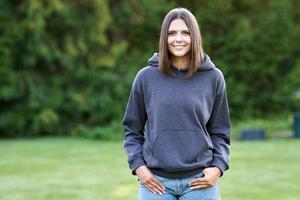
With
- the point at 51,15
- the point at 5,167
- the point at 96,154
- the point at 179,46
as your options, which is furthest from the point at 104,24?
the point at 179,46

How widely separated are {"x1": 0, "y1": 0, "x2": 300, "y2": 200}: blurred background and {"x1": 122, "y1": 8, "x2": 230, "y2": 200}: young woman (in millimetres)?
5983

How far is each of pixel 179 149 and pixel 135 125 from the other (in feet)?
0.88

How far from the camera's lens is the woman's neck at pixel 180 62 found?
9.94 feet

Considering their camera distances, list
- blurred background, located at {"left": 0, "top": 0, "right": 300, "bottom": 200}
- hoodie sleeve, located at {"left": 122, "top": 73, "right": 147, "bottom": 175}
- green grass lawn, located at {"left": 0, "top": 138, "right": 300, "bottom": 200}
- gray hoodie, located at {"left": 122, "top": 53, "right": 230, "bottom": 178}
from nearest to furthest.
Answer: gray hoodie, located at {"left": 122, "top": 53, "right": 230, "bottom": 178}
hoodie sleeve, located at {"left": 122, "top": 73, "right": 147, "bottom": 175}
green grass lawn, located at {"left": 0, "top": 138, "right": 300, "bottom": 200}
blurred background, located at {"left": 0, "top": 0, "right": 300, "bottom": 200}

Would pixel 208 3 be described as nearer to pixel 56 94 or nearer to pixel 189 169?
pixel 56 94

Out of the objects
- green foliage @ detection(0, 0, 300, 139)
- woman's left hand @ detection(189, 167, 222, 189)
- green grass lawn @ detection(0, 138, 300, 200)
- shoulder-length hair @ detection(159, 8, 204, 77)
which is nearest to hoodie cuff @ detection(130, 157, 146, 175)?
woman's left hand @ detection(189, 167, 222, 189)

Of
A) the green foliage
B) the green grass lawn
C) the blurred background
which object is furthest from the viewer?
the green foliage

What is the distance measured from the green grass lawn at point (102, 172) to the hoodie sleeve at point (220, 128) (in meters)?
4.86

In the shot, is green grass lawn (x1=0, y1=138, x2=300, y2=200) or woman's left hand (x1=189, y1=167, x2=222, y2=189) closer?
woman's left hand (x1=189, y1=167, x2=222, y2=189)

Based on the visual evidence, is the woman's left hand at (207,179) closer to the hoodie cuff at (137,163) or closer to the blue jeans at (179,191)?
the blue jeans at (179,191)

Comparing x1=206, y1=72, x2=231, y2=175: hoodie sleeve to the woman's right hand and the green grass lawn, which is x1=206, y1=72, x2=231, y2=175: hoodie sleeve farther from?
the green grass lawn

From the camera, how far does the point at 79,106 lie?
18.8 metres

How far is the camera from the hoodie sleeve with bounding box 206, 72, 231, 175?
3029mm

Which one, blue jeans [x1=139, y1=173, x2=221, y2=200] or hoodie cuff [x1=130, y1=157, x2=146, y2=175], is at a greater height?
hoodie cuff [x1=130, y1=157, x2=146, y2=175]
